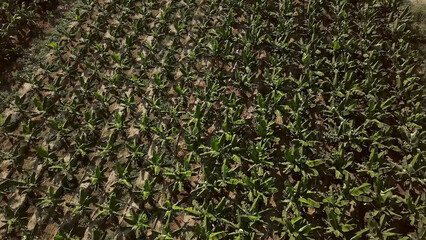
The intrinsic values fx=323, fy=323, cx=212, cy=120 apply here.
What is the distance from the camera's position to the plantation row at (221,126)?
4520 millimetres

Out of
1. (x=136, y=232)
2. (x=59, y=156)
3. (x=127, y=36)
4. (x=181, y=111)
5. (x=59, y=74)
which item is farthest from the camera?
(x=127, y=36)

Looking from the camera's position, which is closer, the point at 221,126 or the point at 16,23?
the point at 221,126

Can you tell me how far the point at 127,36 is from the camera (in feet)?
21.5

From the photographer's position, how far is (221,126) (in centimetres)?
557

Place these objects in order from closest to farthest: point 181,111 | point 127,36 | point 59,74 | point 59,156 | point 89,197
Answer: point 89,197 → point 59,156 → point 181,111 → point 59,74 → point 127,36

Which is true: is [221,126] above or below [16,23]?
above

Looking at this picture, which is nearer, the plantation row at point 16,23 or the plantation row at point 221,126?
the plantation row at point 221,126

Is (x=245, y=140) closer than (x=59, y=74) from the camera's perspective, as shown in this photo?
Yes

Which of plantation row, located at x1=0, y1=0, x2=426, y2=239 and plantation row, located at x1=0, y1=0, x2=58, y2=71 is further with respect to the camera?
plantation row, located at x1=0, y1=0, x2=58, y2=71

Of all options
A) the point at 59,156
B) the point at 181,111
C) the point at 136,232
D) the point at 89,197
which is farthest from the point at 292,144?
the point at 59,156

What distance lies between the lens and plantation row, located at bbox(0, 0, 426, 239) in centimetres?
452

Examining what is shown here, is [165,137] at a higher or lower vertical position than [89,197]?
higher

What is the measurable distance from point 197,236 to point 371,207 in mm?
2565

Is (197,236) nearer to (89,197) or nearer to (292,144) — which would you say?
(89,197)
